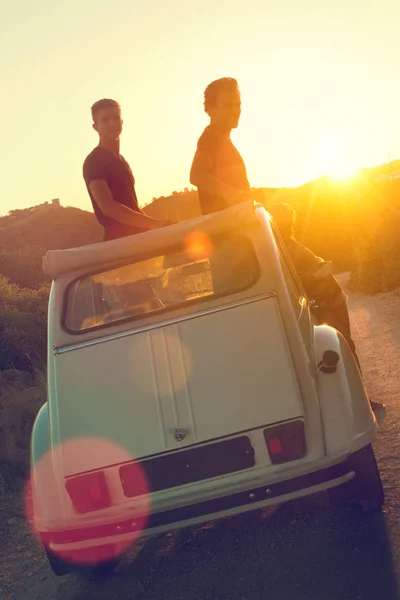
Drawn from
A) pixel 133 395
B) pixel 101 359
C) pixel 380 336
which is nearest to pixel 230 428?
pixel 133 395

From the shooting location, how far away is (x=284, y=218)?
5879 mm

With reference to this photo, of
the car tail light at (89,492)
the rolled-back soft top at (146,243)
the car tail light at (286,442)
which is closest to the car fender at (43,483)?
the car tail light at (89,492)

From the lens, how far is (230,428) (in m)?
3.61

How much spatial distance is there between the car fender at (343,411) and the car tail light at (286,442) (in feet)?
0.43

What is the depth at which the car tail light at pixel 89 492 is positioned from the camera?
3598 mm

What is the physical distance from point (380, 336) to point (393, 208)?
852 centimetres

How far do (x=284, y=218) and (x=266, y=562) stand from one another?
9.86 feet

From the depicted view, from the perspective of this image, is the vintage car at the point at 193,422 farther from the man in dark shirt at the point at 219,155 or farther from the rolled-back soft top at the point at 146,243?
the man in dark shirt at the point at 219,155

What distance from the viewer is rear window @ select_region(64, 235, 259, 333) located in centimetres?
405

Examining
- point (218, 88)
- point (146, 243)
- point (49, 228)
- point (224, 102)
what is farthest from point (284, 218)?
point (49, 228)

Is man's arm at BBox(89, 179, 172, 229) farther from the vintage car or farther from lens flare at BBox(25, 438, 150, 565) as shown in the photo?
lens flare at BBox(25, 438, 150, 565)

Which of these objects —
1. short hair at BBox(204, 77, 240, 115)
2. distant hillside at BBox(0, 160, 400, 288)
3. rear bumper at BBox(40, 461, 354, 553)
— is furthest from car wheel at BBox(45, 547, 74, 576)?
distant hillside at BBox(0, 160, 400, 288)

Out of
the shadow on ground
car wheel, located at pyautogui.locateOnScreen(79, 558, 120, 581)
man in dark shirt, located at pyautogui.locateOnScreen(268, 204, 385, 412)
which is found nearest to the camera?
the shadow on ground

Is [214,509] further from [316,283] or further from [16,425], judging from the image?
[16,425]
